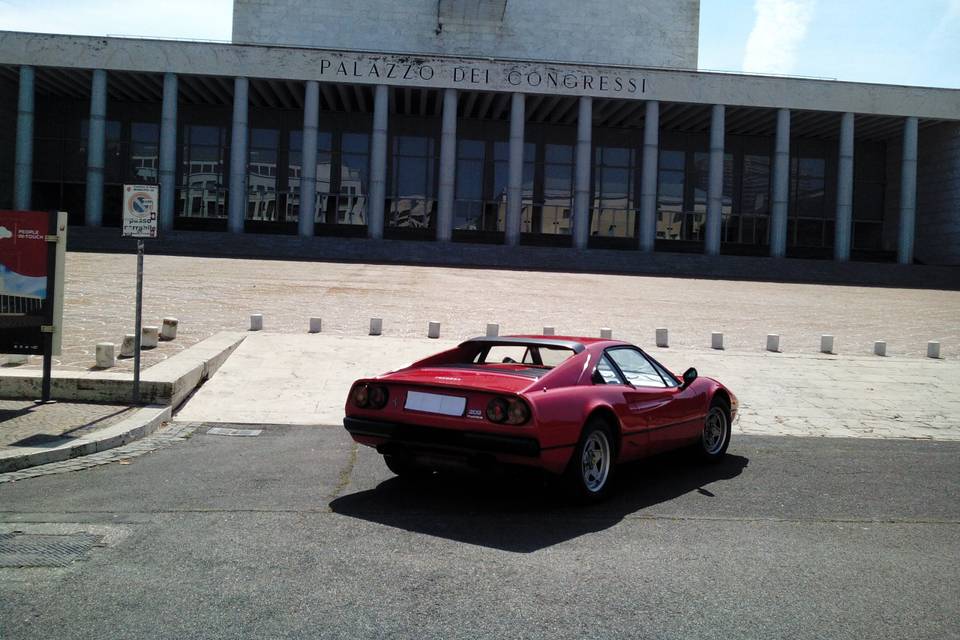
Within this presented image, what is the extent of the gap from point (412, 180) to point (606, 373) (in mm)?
44331

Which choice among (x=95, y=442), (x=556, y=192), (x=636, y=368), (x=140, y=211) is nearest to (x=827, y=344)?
(x=636, y=368)

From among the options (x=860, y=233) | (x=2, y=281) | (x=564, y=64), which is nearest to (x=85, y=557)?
(x=2, y=281)

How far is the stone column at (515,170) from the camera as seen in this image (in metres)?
43.0

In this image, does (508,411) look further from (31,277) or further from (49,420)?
(31,277)

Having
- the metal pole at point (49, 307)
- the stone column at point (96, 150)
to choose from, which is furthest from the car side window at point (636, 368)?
the stone column at point (96, 150)

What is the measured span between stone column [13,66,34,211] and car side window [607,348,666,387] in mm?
42193

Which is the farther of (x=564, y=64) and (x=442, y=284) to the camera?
(x=564, y=64)

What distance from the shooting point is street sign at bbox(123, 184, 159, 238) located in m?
8.63

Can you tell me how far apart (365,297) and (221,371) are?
984cm

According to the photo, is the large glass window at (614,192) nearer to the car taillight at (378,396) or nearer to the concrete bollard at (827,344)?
the concrete bollard at (827,344)

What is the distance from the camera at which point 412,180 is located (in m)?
49.5

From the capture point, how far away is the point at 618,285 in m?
28.3

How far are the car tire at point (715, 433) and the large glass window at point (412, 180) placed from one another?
42772 mm

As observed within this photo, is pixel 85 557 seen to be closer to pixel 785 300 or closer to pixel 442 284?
pixel 442 284
